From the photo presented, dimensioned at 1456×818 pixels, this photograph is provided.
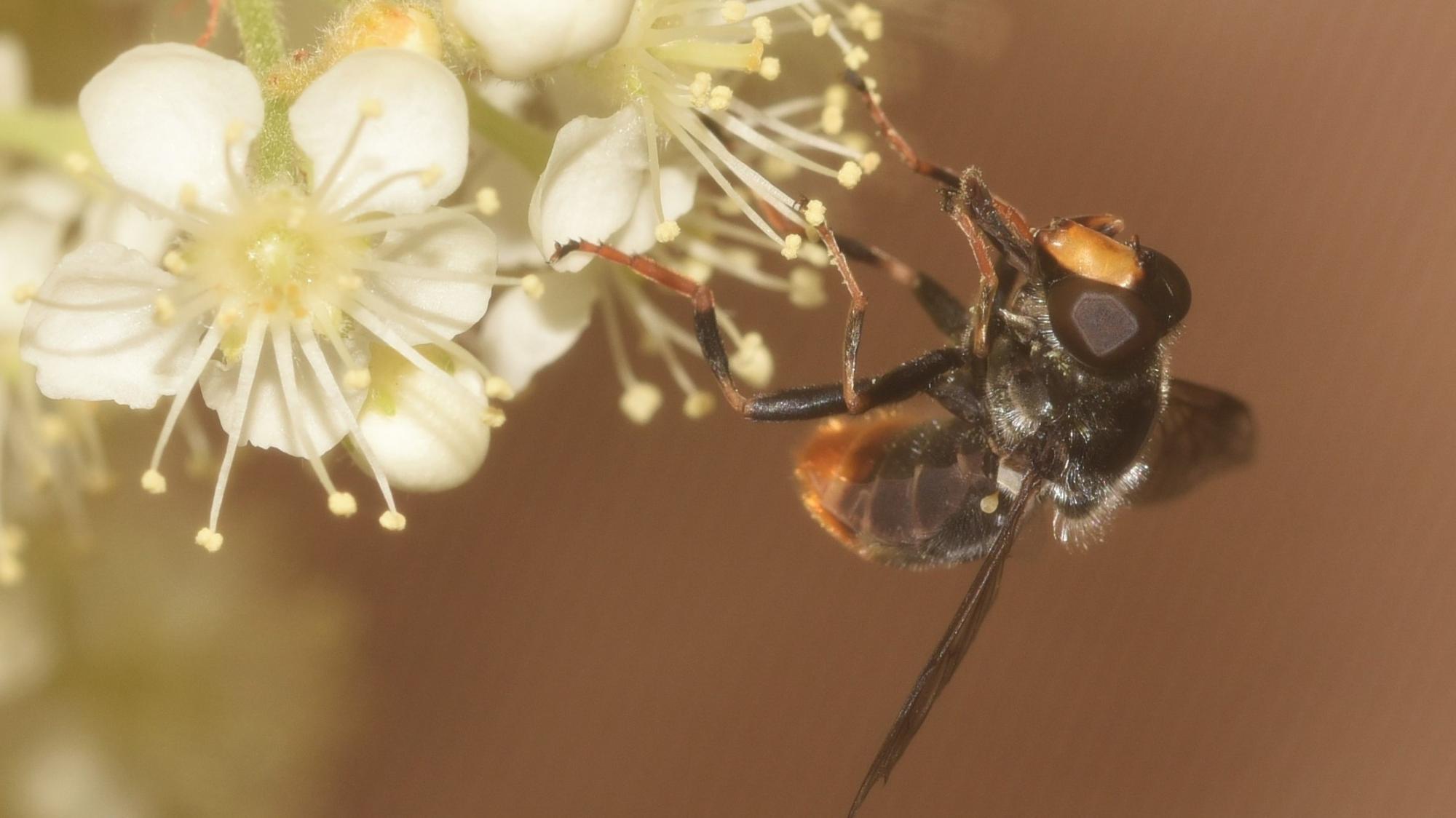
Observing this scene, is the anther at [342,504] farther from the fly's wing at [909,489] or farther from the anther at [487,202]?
the fly's wing at [909,489]

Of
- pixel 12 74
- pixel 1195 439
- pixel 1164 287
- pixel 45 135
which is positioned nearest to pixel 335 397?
pixel 45 135

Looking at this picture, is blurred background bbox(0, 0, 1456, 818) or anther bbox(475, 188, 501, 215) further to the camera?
blurred background bbox(0, 0, 1456, 818)

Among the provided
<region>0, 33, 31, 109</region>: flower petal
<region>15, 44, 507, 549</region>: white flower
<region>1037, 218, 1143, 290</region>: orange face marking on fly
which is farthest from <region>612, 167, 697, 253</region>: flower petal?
<region>0, 33, 31, 109</region>: flower petal

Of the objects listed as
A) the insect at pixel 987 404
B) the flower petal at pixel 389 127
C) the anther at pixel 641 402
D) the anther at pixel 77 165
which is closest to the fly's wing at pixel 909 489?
the insect at pixel 987 404

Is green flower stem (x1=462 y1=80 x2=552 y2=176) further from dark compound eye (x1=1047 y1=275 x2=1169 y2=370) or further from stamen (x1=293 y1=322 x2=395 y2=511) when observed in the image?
dark compound eye (x1=1047 y1=275 x2=1169 y2=370)

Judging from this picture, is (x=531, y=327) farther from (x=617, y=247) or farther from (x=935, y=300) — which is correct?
(x=935, y=300)

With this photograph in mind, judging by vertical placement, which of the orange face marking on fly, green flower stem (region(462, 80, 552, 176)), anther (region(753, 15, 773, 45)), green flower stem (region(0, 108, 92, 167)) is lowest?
green flower stem (region(0, 108, 92, 167))

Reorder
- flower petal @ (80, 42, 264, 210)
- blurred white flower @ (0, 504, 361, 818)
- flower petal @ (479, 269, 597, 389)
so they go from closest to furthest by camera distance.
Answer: flower petal @ (80, 42, 264, 210)
flower petal @ (479, 269, 597, 389)
blurred white flower @ (0, 504, 361, 818)

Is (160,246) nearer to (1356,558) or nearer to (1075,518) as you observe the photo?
(1075,518)

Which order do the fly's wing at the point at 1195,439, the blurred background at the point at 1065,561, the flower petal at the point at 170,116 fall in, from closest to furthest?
1. the flower petal at the point at 170,116
2. the fly's wing at the point at 1195,439
3. the blurred background at the point at 1065,561
